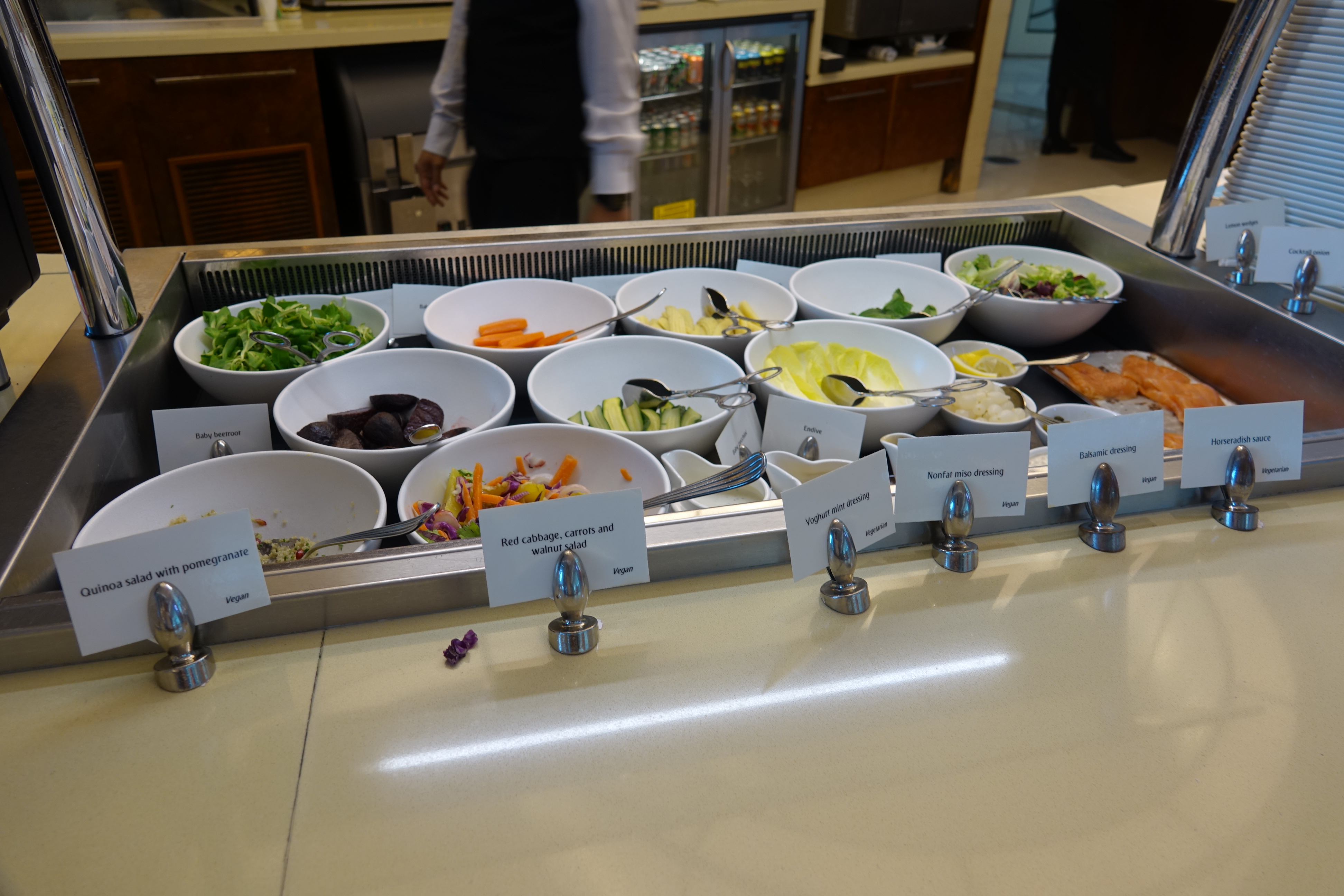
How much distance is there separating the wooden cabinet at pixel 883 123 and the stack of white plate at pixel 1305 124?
8.84 feet

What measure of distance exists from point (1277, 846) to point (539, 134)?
1.72 metres

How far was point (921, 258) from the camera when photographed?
158cm

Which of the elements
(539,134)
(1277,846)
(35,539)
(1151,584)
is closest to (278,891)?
(35,539)

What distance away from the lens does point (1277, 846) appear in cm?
66

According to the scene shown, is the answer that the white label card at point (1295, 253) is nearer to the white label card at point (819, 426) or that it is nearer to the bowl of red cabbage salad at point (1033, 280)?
the bowl of red cabbage salad at point (1033, 280)

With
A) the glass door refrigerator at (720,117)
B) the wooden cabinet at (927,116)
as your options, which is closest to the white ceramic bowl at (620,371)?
the glass door refrigerator at (720,117)

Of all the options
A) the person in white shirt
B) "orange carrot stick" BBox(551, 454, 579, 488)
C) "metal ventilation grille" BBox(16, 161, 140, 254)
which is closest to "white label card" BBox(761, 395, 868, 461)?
"orange carrot stick" BBox(551, 454, 579, 488)

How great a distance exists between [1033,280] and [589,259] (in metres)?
0.73

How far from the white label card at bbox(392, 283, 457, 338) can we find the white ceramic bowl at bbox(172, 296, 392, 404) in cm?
6

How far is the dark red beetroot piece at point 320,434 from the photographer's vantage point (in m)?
1.04

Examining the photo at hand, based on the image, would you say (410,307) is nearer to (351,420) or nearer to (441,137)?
(351,420)

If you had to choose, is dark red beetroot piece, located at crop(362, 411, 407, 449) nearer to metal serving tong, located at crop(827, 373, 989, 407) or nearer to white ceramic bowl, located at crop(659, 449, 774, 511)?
white ceramic bowl, located at crop(659, 449, 774, 511)

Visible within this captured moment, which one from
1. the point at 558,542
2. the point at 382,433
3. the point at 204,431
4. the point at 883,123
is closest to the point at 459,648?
the point at 558,542

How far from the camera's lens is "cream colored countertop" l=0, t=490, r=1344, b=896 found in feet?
2.06
